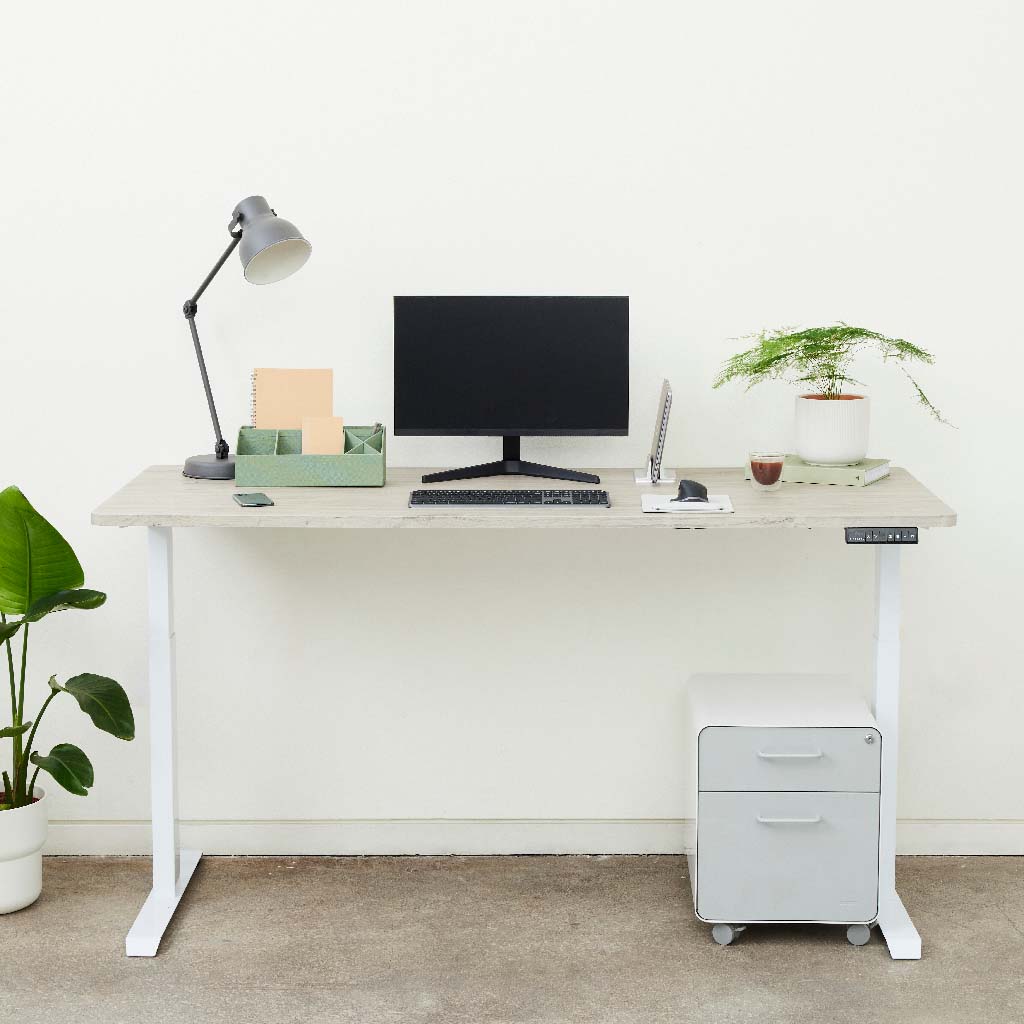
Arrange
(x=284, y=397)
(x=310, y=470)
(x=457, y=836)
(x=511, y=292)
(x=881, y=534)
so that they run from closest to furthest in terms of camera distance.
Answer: (x=881, y=534) < (x=310, y=470) < (x=284, y=397) < (x=511, y=292) < (x=457, y=836)

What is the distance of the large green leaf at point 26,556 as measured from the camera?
2.82m

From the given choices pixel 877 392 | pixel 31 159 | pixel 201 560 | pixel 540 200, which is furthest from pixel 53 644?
pixel 877 392

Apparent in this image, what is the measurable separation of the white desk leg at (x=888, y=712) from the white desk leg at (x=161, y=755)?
154 centimetres

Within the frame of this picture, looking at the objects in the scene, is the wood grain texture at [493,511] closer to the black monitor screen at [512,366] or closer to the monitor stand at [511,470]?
the monitor stand at [511,470]

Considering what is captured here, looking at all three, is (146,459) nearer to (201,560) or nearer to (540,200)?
(201,560)

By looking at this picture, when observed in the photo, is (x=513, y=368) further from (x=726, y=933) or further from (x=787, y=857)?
(x=726, y=933)

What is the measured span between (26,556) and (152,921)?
84 centimetres

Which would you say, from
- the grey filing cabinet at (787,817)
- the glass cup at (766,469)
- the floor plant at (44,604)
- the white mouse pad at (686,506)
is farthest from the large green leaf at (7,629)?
the glass cup at (766,469)

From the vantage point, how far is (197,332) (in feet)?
10.1

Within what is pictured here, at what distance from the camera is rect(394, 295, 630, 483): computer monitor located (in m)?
3.00

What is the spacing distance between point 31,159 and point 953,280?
86.5 inches

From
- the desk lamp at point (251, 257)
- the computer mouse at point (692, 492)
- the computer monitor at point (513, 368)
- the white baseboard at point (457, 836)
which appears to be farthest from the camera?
the white baseboard at point (457, 836)

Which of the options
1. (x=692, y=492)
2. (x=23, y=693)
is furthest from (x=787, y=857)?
(x=23, y=693)

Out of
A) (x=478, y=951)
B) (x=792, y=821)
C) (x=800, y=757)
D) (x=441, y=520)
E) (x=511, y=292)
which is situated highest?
(x=511, y=292)
